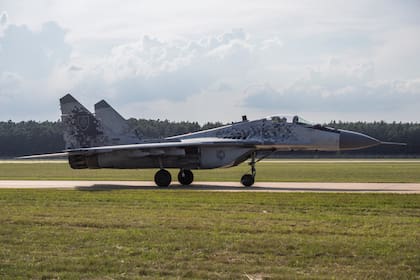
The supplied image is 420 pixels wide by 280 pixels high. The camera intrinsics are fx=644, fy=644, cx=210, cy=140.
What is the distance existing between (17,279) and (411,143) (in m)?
97.8

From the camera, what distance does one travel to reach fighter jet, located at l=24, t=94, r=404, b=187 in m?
24.6

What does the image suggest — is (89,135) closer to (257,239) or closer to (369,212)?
(369,212)

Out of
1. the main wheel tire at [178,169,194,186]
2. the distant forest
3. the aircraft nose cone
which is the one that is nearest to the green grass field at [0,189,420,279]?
the aircraft nose cone

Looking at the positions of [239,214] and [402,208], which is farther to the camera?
[402,208]

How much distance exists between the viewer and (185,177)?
2681 centimetres

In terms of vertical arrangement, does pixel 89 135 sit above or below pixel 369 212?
above

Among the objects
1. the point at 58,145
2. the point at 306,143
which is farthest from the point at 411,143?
the point at 306,143

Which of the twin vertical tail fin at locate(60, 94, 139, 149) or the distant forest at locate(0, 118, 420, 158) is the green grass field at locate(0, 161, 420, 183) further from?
the distant forest at locate(0, 118, 420, 158)

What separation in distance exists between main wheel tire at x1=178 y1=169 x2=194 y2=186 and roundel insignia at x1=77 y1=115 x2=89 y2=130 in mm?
4509

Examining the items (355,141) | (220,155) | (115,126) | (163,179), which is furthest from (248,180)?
(115,126)

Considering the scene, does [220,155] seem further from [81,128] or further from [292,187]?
[81,128]

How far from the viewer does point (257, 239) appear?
10570mm

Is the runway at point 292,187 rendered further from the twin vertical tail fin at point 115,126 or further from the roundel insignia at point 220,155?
the twin vertical tail fin at point 115,126

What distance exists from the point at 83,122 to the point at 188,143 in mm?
5113
